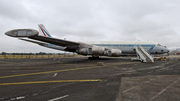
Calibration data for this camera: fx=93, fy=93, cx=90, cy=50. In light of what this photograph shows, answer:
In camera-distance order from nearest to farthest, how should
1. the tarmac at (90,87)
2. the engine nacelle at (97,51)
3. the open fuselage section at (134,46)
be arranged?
1. the tarmac at (90,87)
2. the engine nacelle at (97,51)
3. the open fuselage section at (134,46)

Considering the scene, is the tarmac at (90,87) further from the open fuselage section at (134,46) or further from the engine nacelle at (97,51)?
the open fuselage section at (134,46)

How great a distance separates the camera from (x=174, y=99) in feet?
9.86

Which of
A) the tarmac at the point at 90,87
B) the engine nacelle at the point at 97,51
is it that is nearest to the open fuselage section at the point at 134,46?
the engine nacelle at the point at 97,51

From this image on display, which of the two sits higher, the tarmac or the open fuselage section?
the open fuselage section

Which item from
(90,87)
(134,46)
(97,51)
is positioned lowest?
(90,87)

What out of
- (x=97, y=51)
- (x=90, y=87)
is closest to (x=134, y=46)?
(x=97, y=51)

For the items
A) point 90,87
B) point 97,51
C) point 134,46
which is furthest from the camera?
point 134,46

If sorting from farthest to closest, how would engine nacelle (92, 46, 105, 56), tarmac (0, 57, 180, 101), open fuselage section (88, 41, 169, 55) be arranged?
open fuselage section (88, 41, 169, 55) → engine nacelle (92, 46, 105, 56) → tarmac (0, 57, 180, 101)

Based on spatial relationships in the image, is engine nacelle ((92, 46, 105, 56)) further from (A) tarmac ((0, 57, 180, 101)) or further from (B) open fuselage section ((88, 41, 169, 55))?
(A) tarmac ((0, 57, 180, 101))

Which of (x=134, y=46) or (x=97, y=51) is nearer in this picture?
(x=97, y=51)

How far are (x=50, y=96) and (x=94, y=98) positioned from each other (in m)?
1.53

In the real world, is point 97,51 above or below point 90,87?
above

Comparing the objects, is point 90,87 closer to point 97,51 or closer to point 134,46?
point 97,51

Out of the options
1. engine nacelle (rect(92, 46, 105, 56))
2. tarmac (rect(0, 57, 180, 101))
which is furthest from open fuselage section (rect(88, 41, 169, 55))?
tarmac (rect(0, 57, 180, 101))
